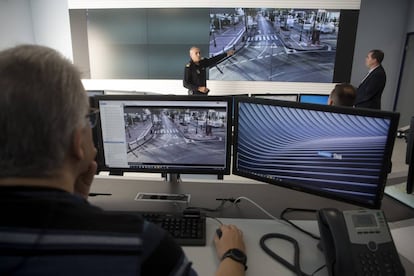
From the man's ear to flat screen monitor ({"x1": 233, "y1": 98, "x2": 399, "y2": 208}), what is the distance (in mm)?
745

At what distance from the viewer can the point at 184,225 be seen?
42.9 inches

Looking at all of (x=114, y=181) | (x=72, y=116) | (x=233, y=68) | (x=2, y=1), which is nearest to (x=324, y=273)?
(x=72, y=116)

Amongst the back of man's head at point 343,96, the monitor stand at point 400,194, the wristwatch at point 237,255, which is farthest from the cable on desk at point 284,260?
the back of man's head at point 343,96

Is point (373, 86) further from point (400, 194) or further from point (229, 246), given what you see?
point (229, 246)

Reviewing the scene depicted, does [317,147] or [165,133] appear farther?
[165,133]

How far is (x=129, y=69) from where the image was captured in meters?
5.66

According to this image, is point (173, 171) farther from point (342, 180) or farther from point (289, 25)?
point (289, 25)

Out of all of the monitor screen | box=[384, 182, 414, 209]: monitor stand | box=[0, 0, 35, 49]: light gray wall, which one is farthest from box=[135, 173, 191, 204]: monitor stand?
box=[0, 0, 35, 49]: light gray wall

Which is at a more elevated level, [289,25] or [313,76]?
[289,25]

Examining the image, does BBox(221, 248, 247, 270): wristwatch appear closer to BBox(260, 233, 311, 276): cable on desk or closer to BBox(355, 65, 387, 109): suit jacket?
BBox(260, 233, 311, 276): cable on desk

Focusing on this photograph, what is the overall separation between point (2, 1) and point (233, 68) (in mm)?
4192

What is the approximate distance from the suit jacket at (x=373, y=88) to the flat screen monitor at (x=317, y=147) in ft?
12.6

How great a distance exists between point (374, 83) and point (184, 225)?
4.37 m

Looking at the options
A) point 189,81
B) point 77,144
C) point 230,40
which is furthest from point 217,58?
point 77,144
